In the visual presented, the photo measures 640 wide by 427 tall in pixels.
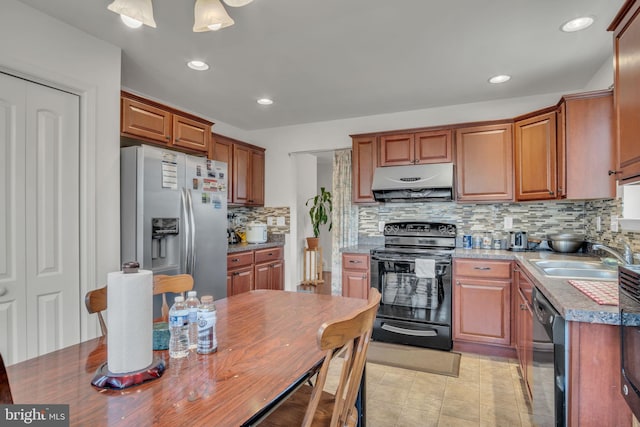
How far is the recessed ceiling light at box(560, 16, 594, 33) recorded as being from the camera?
213 centimetres

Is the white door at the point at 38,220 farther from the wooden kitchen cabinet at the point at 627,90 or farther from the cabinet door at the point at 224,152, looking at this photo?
the wooden kitchen cabinet at the point at 627,90

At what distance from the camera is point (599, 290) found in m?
1.58

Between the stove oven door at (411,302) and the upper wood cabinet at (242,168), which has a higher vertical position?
the upper wood cabinet at (242,168)

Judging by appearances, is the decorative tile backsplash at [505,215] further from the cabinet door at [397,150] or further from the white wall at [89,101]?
the white wall at [89,101]

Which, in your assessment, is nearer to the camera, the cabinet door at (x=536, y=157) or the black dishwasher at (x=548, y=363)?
the black dishwasher at (x=548, y=363)

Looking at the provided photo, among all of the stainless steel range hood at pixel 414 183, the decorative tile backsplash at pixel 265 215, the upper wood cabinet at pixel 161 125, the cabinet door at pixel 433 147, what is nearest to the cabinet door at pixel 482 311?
the stainless steel range hood at pixel 414 183

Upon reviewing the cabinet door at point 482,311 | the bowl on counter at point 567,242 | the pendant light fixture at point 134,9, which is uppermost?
the pendant light fixture at point 134,9

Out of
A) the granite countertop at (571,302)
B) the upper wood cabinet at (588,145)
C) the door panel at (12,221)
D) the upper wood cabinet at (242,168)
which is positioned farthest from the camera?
the upper wood cabinet at (242,168)

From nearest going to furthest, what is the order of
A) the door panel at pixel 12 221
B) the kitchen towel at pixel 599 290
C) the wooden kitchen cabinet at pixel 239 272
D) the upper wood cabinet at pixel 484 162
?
the kitchen towel at pixel 599 290
the door panel at pixel 12 221
the upper wood cabinet at pixel 484 162
the wooden kitchen cabinet at pixel 239 272

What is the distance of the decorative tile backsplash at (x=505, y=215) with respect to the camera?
10.1ft

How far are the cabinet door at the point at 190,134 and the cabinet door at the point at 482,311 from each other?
9.09ft

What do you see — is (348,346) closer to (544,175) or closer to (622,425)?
(622,425)

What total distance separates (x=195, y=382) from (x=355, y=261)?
9.06 ft

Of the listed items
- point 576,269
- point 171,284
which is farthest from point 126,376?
point 576,269
